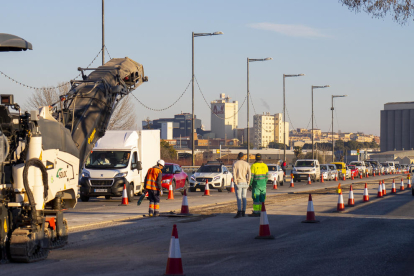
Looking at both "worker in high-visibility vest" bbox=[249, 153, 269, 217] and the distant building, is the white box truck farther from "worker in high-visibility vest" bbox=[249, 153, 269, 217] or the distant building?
the distant building

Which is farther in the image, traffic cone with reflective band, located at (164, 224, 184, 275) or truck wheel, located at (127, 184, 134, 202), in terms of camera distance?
truck wheel, located at (127, 184, 134, 202)

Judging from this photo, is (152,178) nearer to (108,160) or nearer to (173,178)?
(108,160)

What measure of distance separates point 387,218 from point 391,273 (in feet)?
29.4

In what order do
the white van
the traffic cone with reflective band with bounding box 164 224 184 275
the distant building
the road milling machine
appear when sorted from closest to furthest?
the traffic cone with reflective band with bounding box 164 224 184 275, the road milling machine, the white van, the distant building

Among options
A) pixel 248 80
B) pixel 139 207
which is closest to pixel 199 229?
pixel 139 207

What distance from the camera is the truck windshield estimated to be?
24656 mm

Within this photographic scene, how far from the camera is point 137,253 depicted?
10898 mm

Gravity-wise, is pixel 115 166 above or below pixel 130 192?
above

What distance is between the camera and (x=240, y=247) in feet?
38.1

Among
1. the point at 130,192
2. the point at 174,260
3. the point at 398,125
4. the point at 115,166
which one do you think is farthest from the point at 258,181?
the point at 398,125

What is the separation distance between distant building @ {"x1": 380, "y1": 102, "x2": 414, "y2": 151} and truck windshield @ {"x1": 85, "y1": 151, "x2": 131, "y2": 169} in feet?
580

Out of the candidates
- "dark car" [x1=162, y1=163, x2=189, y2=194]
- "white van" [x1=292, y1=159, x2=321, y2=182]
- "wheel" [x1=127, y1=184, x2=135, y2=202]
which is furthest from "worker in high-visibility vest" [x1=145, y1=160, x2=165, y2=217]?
"white van" [x1=292, y1=159, x2=321, y2=182]

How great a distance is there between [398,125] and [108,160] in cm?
18108

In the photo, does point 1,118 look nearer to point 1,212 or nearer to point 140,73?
point 1,212
